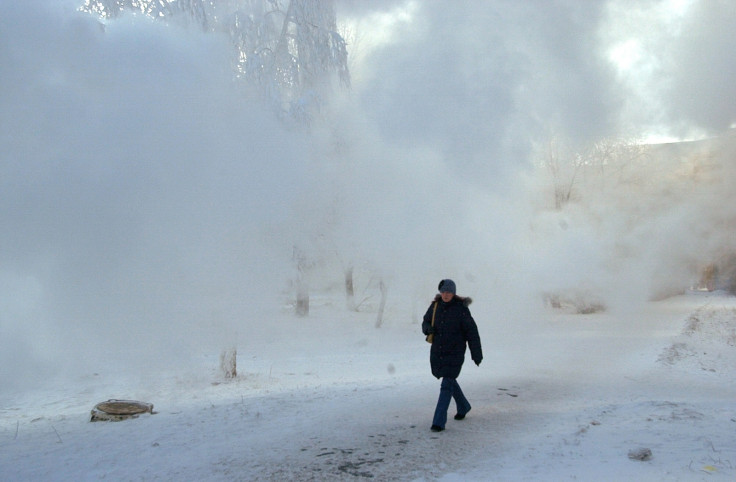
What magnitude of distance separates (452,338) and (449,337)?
0.11 feet

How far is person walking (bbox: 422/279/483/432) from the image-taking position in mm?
5777

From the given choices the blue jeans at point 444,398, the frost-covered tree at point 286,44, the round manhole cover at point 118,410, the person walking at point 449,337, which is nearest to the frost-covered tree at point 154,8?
the frost-covered tree at point 286,44

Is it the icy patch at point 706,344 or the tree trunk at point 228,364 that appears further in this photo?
the icy patch at point 706,344

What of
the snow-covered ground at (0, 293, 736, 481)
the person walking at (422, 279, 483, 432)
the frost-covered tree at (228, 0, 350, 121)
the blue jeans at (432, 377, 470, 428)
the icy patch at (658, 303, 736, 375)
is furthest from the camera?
the icy patch at (658, 303, 736, 375)

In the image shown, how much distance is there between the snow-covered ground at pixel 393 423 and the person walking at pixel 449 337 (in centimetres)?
53

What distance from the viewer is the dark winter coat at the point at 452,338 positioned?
5.80 m

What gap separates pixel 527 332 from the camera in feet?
52.4

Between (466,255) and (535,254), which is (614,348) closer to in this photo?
(535,254)

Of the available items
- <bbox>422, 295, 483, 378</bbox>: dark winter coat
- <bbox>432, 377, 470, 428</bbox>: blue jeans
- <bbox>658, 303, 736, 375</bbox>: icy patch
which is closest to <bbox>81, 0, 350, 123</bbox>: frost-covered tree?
<bbox>422, 295, 483, 378</bbox>: dark winter coat

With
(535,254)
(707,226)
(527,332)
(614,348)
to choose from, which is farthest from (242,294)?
(707,226)

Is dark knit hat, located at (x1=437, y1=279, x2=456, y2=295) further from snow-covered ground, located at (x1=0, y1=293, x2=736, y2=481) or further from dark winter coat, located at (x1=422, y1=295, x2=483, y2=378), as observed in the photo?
snow-covered ground, located at (x1=0, y1=293, x2=736, y2=481)

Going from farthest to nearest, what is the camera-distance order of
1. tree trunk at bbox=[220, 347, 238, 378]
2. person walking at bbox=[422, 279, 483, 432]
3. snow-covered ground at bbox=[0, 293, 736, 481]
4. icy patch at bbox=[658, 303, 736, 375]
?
icy patch at bbox=[658, 303, 736, 375]
tree trunk at bbox=[220, 347, 238, 378]
person walking at bbox=[422, 279, 483, 432]
snow-covered ground at bbox=[0, 293, 736, 481]

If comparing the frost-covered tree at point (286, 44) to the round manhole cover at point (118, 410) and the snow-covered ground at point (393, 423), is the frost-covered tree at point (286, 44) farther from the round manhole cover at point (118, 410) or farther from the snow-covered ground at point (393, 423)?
the round manhole cover at point (118, 410)

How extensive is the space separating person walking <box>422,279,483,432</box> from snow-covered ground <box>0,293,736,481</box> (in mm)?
526
